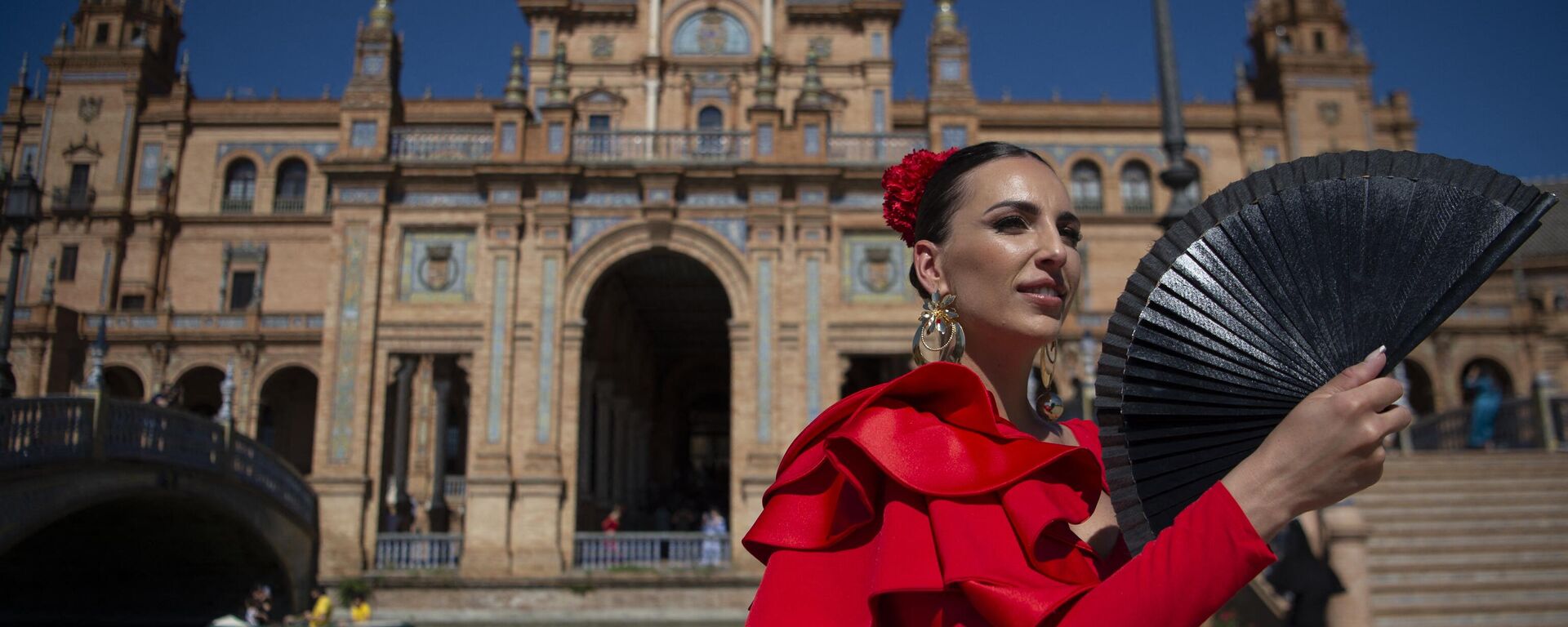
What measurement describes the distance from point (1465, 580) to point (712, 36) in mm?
23465

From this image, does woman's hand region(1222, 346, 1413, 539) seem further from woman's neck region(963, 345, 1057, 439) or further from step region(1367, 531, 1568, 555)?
step region(1367, 531, 1568, 555)

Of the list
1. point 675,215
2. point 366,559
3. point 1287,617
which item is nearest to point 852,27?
point 675,215

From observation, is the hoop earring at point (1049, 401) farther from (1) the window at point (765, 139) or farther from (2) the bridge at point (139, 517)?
(1) the window at point (765, 139)

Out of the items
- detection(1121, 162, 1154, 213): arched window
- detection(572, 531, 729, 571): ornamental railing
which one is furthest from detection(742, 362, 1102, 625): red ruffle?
detection(1121, 162, 1154, 213): arched window

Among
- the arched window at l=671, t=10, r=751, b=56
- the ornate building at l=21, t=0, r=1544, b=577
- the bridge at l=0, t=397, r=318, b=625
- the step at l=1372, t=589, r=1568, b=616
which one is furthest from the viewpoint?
the arched window at l=671, t=10, r=751, b=56

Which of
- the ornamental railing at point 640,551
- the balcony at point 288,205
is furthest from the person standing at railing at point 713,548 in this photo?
the balcony at point 288,205

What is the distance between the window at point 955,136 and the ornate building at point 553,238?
148mm

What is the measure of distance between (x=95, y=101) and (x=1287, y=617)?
41265mm

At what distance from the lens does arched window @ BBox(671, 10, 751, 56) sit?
3036 centimetres

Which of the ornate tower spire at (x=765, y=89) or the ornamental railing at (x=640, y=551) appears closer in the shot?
the ornamental railing at (x=640, y=551)

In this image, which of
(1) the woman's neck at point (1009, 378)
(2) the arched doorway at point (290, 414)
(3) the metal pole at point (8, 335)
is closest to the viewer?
(1) the woman's neck at point (1009, 378)

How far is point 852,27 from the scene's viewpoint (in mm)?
30953

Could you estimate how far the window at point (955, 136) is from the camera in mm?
21453

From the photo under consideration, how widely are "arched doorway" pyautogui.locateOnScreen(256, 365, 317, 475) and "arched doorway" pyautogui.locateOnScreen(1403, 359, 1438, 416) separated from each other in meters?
33.9
